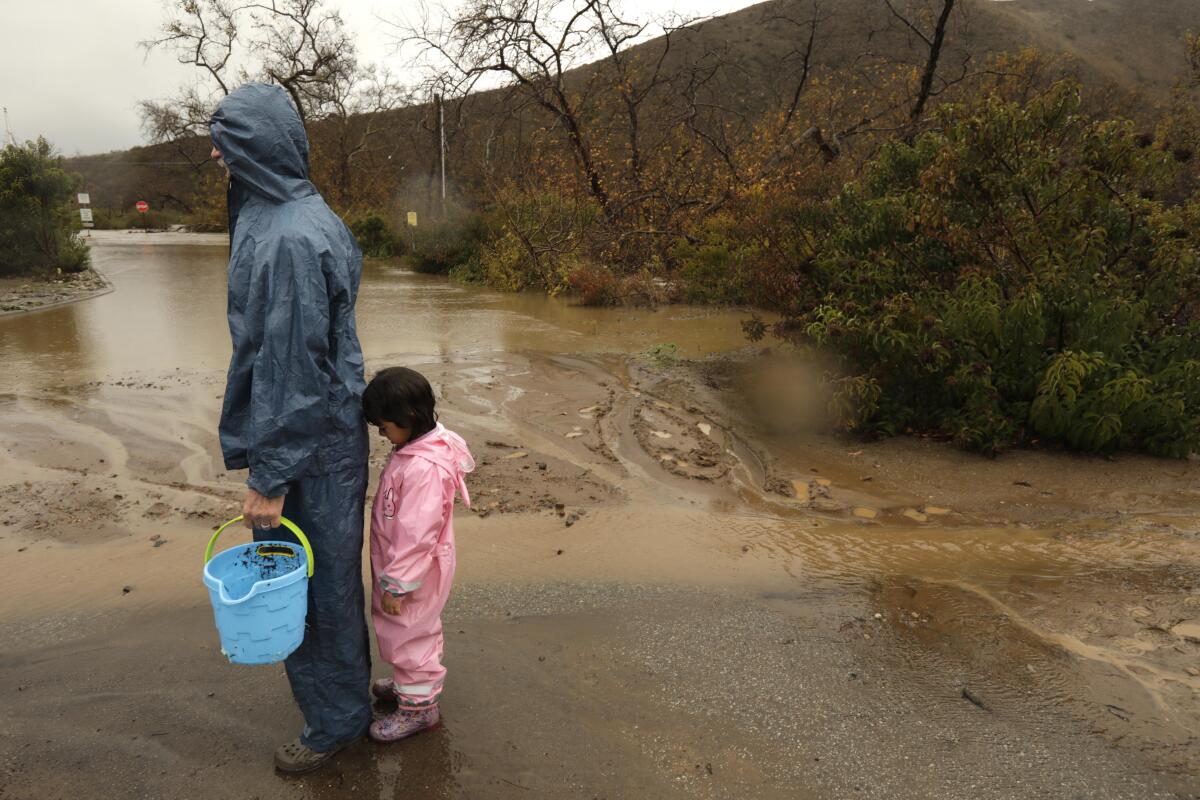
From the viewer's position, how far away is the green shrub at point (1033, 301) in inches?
224

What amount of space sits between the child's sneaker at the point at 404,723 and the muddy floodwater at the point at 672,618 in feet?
0.15

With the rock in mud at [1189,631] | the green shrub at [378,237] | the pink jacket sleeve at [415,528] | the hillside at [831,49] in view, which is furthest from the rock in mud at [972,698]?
the hillside at [831,49]

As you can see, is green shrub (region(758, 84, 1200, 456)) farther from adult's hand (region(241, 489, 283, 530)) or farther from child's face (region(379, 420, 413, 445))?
adult's hand (region(241, 489, 283, 530))

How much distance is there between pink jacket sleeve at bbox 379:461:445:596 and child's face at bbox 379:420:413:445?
130 mm

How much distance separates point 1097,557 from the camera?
13.9 feet

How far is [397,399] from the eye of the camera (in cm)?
250

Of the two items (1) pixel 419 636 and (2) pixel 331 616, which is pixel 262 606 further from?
(1) pixel 419 636

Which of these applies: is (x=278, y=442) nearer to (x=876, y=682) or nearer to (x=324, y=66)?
(x=876, y=682)

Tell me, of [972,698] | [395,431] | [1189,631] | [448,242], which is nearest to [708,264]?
[448,242]

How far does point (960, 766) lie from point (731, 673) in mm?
892

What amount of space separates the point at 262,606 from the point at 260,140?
1383 mm

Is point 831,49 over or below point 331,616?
over

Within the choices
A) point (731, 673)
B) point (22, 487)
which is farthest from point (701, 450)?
point (22, 487)

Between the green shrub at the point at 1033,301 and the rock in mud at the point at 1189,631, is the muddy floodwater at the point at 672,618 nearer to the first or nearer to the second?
the rock in mud at the point at 1189,631
